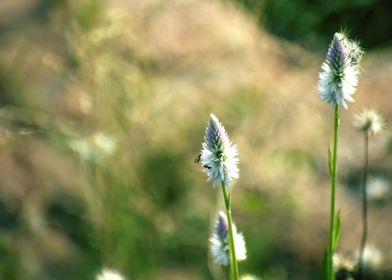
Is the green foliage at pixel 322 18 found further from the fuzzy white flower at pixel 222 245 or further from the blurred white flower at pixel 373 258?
the fuzzy white flower at pixel 222 245

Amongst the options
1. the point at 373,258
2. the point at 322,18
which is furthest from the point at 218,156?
the point at 322,18

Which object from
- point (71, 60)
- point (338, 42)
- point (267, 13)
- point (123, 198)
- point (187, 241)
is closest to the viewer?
point (338, 42)

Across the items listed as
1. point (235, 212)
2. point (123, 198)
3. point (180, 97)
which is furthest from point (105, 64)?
point (235, 212)

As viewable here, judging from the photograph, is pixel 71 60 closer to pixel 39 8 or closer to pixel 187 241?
pixel 39 8

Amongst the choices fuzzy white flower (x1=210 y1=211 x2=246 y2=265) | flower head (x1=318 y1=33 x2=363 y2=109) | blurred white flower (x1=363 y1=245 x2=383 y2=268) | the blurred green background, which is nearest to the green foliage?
the blurred green background

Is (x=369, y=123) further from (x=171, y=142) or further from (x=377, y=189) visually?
(x=171, y=142)

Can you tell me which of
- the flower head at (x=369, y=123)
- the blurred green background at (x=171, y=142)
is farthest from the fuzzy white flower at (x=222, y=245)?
the blurred green background at (x=171, y=142)
